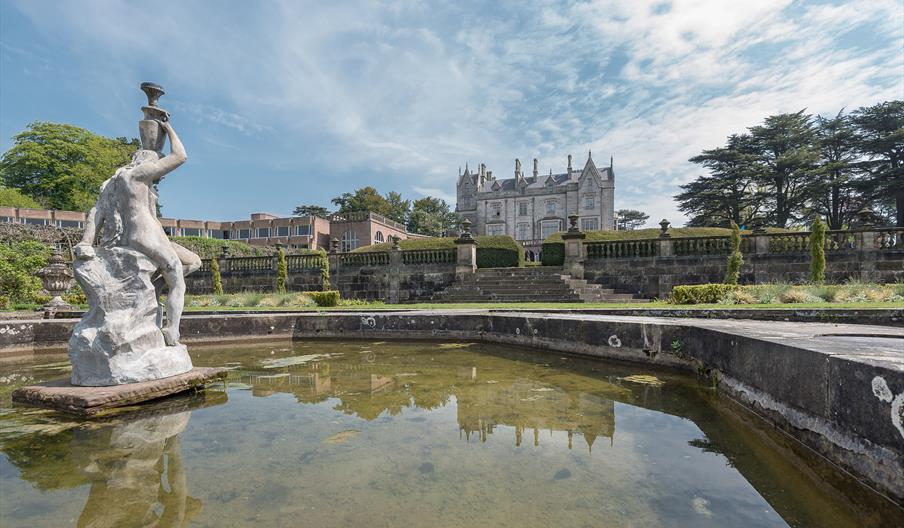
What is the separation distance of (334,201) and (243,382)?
68.3 metres

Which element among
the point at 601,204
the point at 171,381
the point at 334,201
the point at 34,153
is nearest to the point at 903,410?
the point at 171,381

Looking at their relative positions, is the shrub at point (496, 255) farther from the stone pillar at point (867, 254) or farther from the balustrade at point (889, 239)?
the balustrade at point (889, 239)

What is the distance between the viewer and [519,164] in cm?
6431

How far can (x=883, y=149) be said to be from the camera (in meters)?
33.2

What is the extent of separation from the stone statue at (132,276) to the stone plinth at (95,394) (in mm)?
203

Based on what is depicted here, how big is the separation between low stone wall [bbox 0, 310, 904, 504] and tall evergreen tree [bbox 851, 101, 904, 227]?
39650mm

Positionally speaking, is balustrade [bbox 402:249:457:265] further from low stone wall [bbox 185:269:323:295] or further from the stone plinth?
the stone plinth

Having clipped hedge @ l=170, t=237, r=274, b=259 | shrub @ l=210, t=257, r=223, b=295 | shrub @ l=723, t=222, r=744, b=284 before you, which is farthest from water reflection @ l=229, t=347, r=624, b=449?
clipped hedge @ l=170, t=237, r=274, b=259

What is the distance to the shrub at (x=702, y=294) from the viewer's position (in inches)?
479

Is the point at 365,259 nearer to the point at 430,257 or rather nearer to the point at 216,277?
the point at 430,257

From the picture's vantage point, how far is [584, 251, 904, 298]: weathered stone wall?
1449cm

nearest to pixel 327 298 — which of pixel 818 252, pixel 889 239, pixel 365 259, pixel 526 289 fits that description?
pixel 365 259

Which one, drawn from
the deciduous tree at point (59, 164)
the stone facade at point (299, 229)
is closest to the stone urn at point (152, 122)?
the stone facade at point (299, 229)

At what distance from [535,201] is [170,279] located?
5853 centimetres
